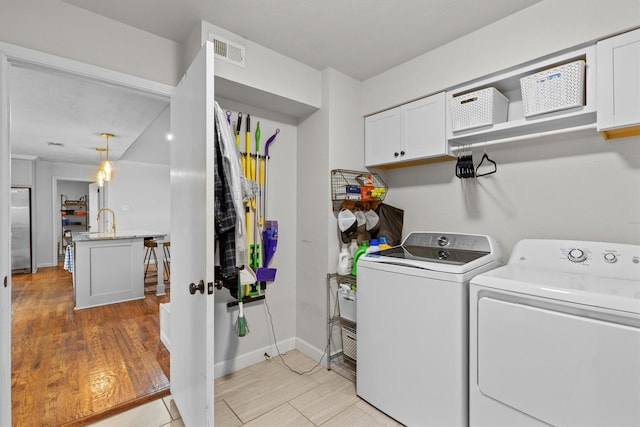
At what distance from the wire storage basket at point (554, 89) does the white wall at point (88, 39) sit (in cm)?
209

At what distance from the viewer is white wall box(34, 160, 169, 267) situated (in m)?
6.61

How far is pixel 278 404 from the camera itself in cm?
188

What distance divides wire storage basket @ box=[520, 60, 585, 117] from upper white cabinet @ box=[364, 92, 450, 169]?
1.62ft

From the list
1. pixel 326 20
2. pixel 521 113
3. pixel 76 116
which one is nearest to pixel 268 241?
pixel 326 20

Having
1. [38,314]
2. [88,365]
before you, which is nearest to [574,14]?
[88,365]

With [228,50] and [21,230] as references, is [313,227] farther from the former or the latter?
[21,230]

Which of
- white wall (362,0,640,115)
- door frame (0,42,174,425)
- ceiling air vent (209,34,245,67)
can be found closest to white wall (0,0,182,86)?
door frame (0,42,174,425)

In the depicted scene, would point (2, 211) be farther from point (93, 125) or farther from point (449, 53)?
point (93, 125)

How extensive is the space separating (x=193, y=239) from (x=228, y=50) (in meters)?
1.20

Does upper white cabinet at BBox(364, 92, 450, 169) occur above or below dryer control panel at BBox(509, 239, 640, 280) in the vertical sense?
above

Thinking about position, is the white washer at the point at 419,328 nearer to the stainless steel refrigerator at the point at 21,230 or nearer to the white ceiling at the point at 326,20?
the white ceiling at the point at 326,20

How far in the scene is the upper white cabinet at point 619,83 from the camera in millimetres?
1354

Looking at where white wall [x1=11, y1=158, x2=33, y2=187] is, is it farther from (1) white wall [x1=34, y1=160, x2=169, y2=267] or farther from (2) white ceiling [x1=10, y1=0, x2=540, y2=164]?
(2) white ceiling [x1=10, y1=0, x2=540, y2=164]

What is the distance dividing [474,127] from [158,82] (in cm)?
198
